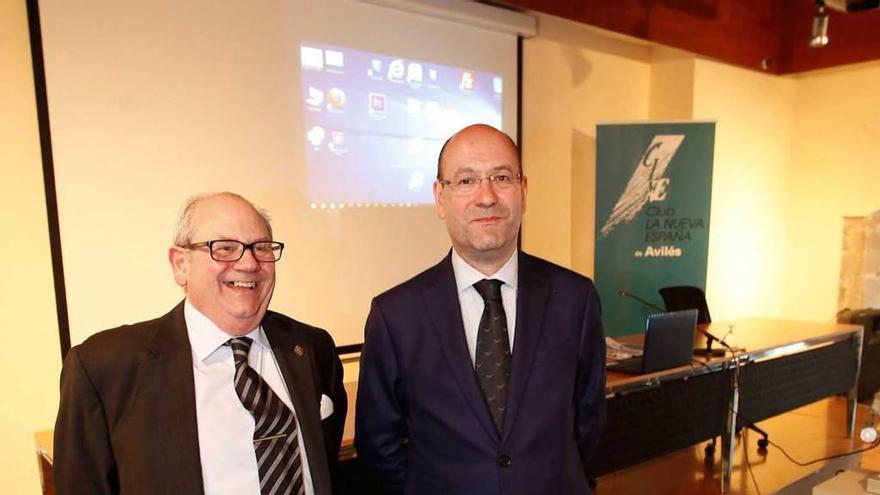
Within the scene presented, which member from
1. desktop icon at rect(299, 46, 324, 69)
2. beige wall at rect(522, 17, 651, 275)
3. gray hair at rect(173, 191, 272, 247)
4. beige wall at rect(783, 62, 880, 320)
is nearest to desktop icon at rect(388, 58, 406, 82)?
desktop icon at rect(299, 46, 324, 69)

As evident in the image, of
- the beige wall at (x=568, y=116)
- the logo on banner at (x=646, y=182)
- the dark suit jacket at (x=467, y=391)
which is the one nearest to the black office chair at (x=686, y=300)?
the logo on banner at (x=646, y=182)

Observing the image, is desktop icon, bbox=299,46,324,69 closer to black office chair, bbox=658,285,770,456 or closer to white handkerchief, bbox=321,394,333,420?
white handkerchief, bbox=321,394,333,420

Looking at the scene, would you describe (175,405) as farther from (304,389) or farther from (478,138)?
(478,138)

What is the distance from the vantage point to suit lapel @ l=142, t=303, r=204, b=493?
107 cm

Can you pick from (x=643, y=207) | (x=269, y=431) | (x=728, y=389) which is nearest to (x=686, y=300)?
(x=643, y=207)

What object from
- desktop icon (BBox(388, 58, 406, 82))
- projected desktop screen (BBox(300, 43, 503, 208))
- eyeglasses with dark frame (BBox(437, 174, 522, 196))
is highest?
desktop icon (BBox(388, 58, 406, 82))

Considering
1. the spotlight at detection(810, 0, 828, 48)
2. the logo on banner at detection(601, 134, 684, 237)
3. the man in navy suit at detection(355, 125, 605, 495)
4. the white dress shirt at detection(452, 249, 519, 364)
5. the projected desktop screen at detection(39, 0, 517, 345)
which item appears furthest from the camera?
the logo on banner at detection(601, 134, 684, 237)

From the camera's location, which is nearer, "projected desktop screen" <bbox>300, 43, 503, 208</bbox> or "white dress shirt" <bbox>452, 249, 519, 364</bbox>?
"white dress shirt" <bbox>452, 249, 519, 364</bbox>

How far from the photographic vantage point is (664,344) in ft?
7.68

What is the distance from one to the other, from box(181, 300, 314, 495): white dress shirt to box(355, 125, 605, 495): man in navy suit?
0.29 metres

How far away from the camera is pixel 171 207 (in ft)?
8.89

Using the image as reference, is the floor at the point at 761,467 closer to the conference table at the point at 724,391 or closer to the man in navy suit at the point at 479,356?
the conference table at the point at 724,391

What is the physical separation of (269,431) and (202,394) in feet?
0.55

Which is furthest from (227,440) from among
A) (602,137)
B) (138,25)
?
(602,137)
